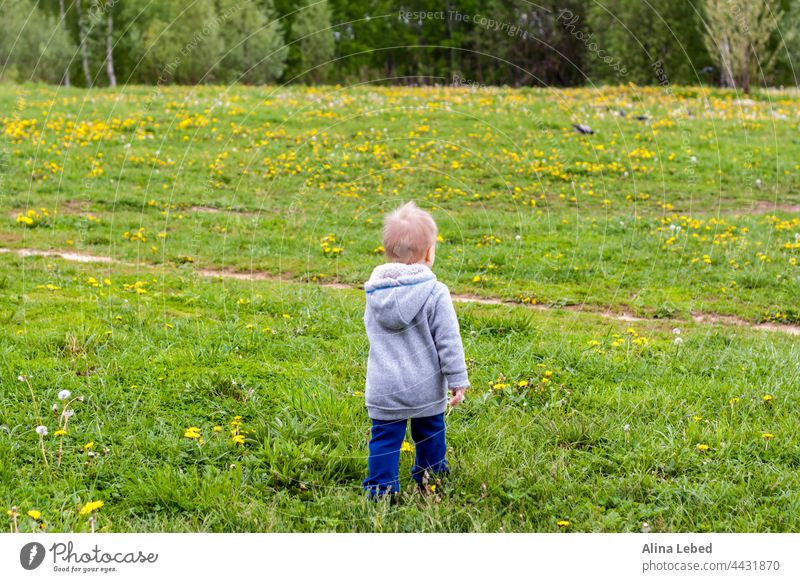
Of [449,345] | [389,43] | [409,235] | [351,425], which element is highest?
[389,43]

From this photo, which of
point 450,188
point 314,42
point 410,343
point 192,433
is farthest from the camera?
point 314,42

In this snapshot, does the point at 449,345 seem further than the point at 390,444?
No

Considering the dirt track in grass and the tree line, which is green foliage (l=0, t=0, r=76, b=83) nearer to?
the tree line

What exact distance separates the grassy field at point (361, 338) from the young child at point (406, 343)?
0.42m

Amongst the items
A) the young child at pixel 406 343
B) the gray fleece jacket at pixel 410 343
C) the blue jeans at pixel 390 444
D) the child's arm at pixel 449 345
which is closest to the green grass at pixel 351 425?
the blue jeans at pixel 390 444

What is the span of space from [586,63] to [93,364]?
50.5 metres

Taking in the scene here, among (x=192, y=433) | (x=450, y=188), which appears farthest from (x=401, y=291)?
(x=450, y=188)

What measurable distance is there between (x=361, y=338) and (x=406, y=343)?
2.76m

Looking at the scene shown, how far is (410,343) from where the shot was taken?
4531 millimetres

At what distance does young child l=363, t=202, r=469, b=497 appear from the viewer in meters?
4.44

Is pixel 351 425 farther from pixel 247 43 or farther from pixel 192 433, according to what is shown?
pixel 247 43

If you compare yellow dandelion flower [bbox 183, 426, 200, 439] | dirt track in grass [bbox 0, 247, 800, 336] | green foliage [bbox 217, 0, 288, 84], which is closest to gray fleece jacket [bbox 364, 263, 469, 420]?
yellow dandelion flower [bbox 183, 426, 200, 439]

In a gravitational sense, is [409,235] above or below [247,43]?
below
